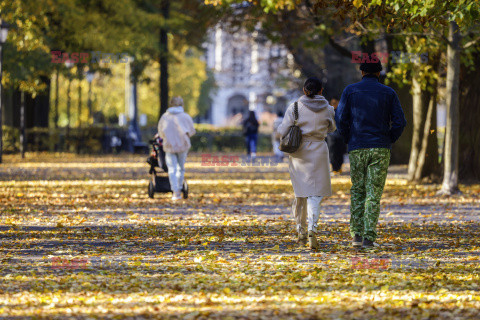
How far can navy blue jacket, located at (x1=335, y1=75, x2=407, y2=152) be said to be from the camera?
32.2ft

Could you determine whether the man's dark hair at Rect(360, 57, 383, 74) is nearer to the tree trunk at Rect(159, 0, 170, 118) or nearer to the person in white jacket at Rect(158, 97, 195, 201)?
the person in white jacket at Rect(158, 97, 195, 201)

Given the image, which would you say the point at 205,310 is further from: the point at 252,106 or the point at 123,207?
the point at 252,106

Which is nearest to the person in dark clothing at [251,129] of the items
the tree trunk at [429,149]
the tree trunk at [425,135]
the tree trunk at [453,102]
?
the tree trunk at [425,135]

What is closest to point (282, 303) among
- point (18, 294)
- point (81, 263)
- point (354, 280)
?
point (354, 280)

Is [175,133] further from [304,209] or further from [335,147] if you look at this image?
[335,147]

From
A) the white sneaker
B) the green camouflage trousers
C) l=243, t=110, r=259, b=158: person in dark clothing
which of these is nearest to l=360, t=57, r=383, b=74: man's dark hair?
the green camouflage trousers

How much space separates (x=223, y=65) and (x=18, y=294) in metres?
93.3

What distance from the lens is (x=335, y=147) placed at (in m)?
24.0

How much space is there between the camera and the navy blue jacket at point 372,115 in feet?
32.2

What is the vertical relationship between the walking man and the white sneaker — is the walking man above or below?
above

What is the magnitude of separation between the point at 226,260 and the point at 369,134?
6.17 ft

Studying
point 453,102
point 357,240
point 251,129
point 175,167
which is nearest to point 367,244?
point 357,240

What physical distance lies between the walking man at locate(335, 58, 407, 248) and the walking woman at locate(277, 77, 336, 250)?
276 mm

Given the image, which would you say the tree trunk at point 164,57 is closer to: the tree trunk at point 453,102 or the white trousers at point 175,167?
the white trousers at point 175,167
